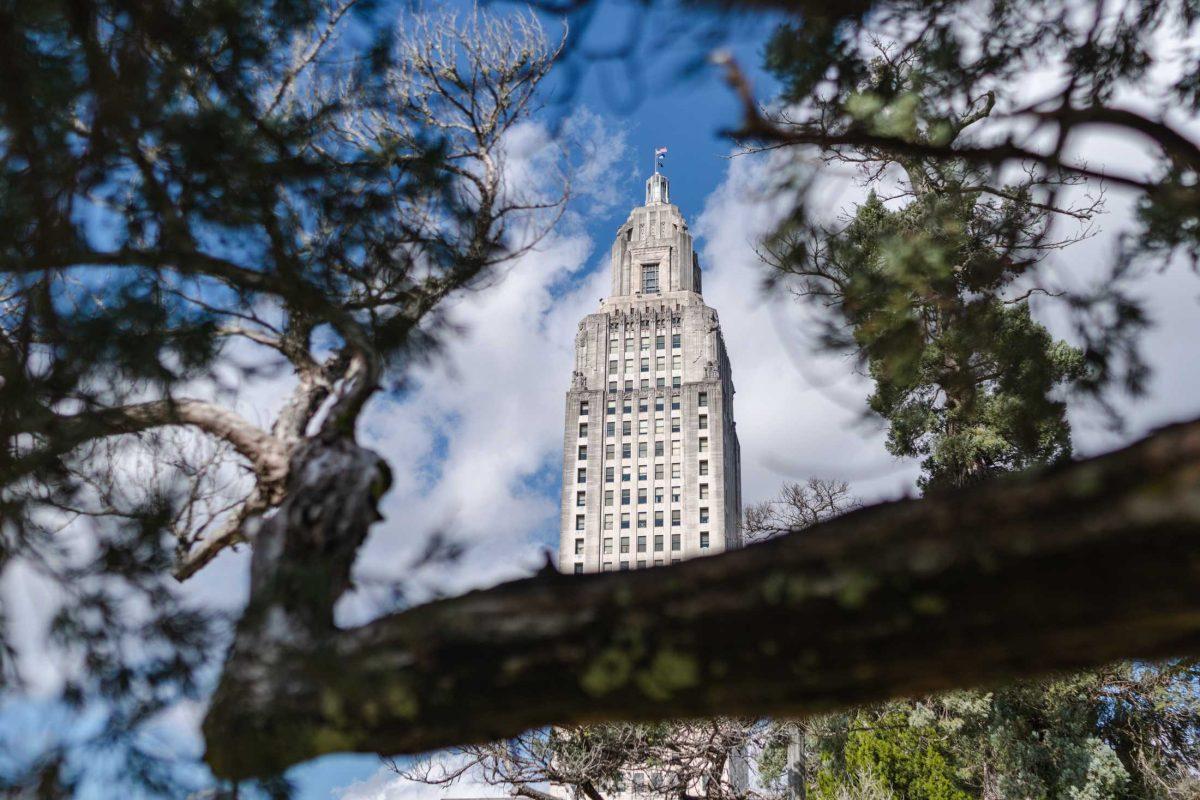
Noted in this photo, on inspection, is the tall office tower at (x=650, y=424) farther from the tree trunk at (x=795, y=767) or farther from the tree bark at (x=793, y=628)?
the tree bark at (x=793, y=628)

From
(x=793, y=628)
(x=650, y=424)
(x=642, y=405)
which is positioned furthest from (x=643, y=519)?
(x=793, y=628)

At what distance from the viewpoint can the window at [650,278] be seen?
194 feet

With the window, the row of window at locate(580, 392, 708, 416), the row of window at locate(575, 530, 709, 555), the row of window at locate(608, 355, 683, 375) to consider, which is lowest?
the row of window at locate(575, 530, 709, 555)

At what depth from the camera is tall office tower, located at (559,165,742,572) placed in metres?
52.7

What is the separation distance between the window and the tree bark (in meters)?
58.0

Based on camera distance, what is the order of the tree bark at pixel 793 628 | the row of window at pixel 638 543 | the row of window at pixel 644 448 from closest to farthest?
the tree bark at pixel 793 628 → the row of window at pixel 638 543 → the row of window at pixel 644 448

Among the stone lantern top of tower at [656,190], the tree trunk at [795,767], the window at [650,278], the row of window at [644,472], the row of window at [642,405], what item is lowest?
the tree trunk at [795,767]

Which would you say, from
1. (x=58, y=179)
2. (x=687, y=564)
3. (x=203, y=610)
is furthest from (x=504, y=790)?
(x=687, y=564)

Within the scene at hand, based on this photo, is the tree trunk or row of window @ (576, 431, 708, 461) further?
row of window @ (576, 431, 708, 461)

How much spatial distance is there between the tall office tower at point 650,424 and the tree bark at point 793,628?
161 feet

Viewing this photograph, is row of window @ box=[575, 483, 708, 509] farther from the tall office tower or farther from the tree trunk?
the tree trunk

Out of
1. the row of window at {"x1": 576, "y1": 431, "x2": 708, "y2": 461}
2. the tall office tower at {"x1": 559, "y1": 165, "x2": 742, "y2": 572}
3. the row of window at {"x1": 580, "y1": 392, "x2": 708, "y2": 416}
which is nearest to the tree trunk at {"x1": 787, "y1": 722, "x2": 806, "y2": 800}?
the tall office tower at {"x1": 559, "y1": 165, "x2": 742, "y2": 572}

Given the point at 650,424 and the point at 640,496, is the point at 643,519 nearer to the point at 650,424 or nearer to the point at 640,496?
the point at 640,496

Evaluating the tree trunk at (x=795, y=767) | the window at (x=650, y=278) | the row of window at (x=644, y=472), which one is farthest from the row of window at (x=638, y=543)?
the tree trunk at (x=795, y=767)
